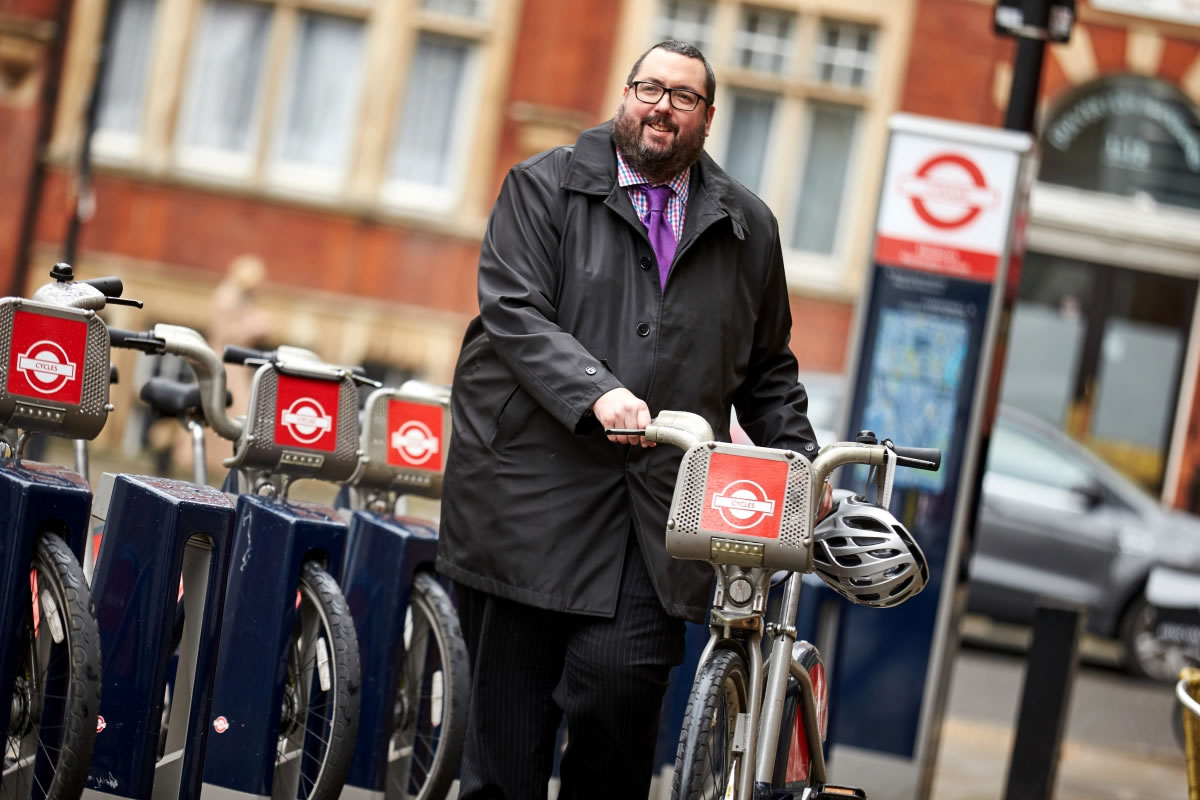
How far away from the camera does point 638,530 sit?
4.21 meters

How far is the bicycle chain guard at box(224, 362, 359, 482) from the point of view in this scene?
539cm

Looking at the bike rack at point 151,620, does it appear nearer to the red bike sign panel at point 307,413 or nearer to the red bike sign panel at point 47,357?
the red bike sign panel at point 47,357

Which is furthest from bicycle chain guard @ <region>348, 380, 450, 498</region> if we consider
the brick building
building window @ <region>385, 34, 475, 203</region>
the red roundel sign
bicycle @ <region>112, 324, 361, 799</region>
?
building window @ <region>385, 34, 475, 203</region>

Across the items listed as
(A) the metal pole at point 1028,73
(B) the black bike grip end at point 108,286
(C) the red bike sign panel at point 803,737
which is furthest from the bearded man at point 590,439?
(A) the metal pole at point 1028,73

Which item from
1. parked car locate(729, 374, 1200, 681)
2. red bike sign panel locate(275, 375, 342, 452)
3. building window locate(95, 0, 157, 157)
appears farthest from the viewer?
building window locate(95, 0, 157, 157)

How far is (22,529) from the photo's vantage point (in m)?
4.39

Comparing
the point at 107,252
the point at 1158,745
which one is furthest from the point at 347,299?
the point at 1158,745

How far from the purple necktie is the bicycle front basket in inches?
23.1

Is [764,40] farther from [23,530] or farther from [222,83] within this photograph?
[23,530]

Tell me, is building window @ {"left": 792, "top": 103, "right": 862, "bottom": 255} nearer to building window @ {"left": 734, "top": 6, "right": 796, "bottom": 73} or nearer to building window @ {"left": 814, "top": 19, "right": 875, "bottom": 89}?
building window @ {"left": 814, "top": 19, "right": 875, "bottom": 89}

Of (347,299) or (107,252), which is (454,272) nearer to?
(347,299)

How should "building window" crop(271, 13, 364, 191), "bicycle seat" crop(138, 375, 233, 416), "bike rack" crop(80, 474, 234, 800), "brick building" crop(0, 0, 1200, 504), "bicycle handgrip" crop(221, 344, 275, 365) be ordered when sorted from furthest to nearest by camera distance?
"building window" crop(271, 13, 364, 191), "brick building" crop(0, 0, 1200, 504), "bicycle seat" crop(138, 375, 233, 416), "bicycle handgrip" crop(221, 344, 275, 365), "bike rack" crop(80, 474, 234, 800)

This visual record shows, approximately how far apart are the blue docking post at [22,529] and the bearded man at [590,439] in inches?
35.5

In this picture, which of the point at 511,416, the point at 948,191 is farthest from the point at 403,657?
the point at 948,191
